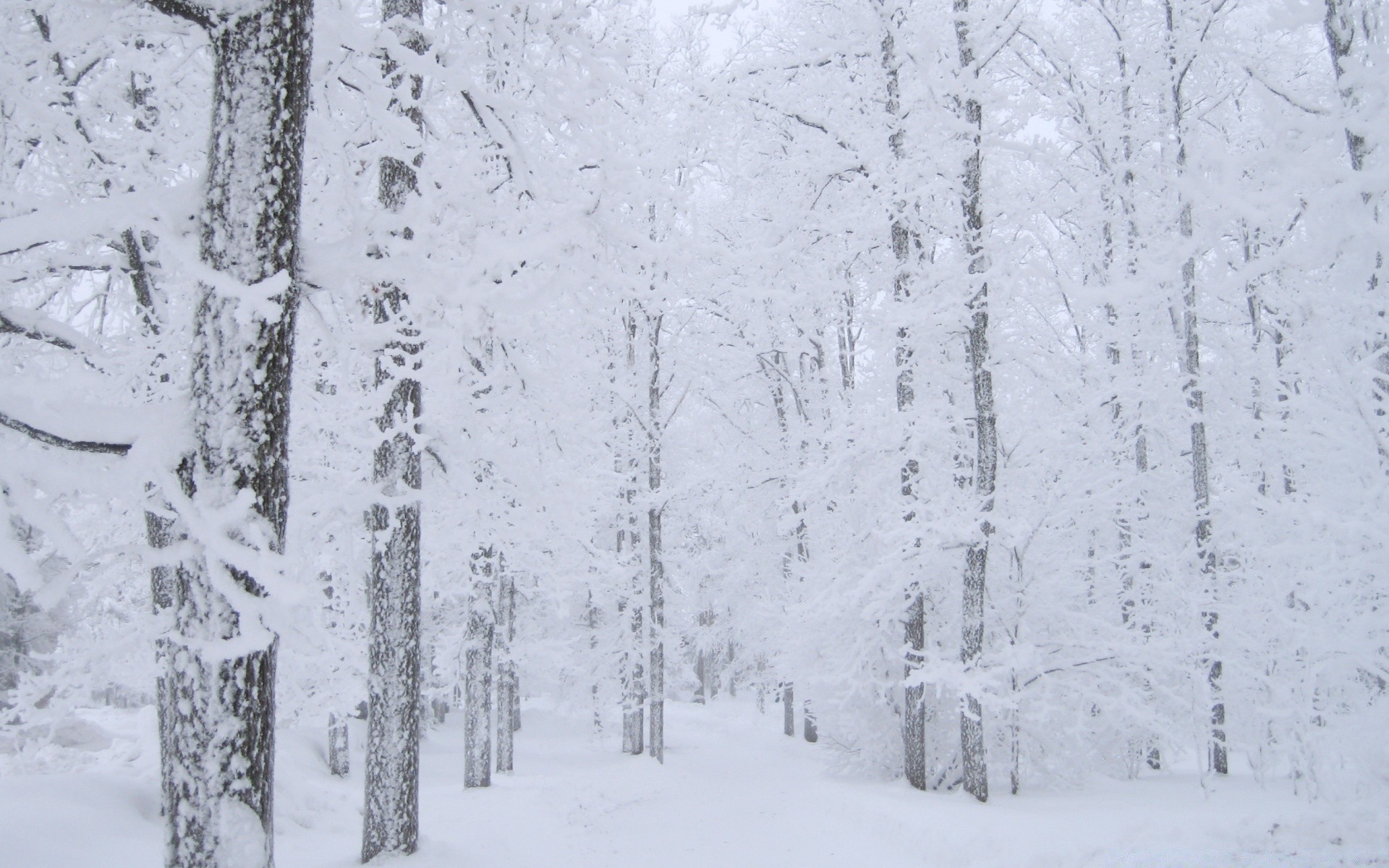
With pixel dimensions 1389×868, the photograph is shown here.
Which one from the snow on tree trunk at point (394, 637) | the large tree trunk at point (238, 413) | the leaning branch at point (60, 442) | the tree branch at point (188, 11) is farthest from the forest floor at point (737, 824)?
the tree branch at point (188, 11)

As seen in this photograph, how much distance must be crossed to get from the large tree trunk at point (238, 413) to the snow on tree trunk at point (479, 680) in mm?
10127

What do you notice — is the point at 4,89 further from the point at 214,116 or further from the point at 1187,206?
the point at 1187,206

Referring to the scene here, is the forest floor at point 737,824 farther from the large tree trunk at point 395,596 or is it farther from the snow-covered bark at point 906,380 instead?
the snow-covered bark at point 906,380

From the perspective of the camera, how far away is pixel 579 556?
46.2 feet

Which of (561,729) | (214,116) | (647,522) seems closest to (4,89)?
(214,116)

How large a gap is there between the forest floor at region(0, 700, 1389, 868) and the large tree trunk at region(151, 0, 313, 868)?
166 inches

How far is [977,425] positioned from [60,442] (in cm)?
943

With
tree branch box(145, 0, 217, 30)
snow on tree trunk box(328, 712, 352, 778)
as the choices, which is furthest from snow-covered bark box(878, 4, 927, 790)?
snow on tree trunk box(328, 712, 352, 778)

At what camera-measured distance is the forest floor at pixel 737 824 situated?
6066 mm

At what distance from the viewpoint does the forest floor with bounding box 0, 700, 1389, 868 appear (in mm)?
6066

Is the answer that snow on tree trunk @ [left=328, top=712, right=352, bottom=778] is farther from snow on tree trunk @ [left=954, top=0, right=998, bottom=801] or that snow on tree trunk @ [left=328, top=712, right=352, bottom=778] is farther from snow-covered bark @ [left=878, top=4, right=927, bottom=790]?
snow on tree trunk @ [left=954, top=0, right=998, bottom=801]

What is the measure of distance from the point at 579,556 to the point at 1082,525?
28.7 feet

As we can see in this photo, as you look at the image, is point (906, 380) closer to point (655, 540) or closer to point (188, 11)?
point (655, 540)

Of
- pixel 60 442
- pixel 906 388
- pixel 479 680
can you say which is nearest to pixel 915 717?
pixel 906 388
